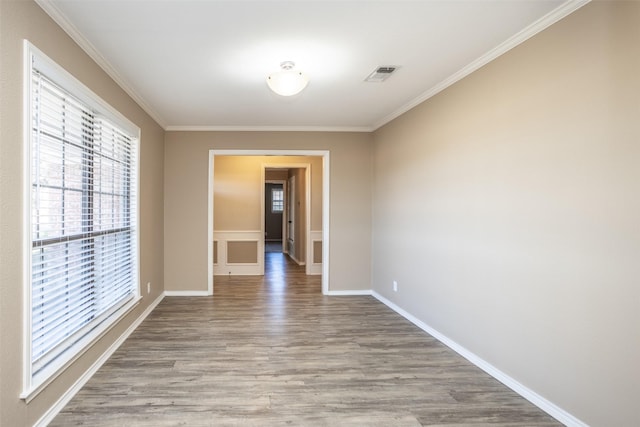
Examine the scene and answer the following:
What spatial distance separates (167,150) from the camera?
4809 millimetres

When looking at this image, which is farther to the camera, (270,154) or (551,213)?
(270,154)

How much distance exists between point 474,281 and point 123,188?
3437mm

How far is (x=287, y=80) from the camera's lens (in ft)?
8.73

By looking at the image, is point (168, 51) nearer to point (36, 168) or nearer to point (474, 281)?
point (36, 168)

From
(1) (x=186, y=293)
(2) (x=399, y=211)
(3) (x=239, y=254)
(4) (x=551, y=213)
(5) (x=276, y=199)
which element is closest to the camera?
(4) (x=551, y=213)

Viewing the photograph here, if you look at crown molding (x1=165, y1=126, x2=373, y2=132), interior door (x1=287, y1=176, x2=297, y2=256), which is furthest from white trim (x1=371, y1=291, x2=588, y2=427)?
interior door (x1=287, y1=176, x2=297, y2=256)

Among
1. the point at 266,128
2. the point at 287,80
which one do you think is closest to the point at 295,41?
the point at 287,80

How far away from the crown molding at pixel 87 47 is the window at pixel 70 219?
0.29m

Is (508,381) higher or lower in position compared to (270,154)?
lower

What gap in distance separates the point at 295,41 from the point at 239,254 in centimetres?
477

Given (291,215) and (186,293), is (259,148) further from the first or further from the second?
(291,215)

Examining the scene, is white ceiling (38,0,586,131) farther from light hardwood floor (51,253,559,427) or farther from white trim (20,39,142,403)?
light hardwood floor (51,253,559,427)

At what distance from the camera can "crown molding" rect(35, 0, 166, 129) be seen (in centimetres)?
195

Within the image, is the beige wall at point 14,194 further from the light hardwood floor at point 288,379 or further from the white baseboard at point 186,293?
the white baseboard at point 186,293
